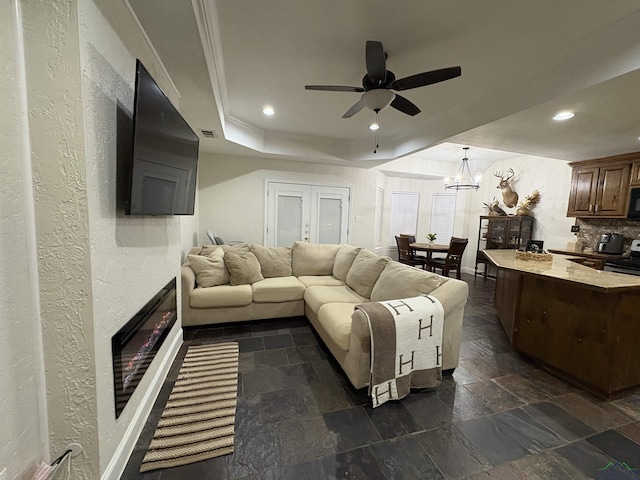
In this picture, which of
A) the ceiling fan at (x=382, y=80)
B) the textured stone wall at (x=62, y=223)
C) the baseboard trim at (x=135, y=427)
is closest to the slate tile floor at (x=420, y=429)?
the baseboard trim at (x=135, y=427)

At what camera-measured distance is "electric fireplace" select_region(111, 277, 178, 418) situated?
127 cm

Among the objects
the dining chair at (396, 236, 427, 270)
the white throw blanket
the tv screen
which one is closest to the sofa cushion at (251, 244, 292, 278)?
the tv screen

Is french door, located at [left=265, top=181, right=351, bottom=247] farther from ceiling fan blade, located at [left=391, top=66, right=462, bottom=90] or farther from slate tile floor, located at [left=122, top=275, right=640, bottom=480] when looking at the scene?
ceiling fan blade, located at [left=391, top=66, right=462, bottom=90]

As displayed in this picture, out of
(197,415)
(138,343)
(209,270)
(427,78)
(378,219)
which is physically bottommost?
(197,415)

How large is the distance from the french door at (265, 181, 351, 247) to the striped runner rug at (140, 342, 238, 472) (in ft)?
9.48

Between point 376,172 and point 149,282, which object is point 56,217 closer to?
point 149,282

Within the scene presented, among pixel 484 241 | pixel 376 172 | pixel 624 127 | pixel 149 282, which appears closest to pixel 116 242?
pixel 149 282

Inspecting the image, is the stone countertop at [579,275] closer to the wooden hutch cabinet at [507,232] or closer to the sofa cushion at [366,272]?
the sofa cushion at [366,272]

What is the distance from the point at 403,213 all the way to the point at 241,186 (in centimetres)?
404

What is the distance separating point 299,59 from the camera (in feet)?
7.03

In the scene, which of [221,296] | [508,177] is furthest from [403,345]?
[508,177]

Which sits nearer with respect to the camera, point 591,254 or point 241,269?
point 241,269

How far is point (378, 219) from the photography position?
19.7ft

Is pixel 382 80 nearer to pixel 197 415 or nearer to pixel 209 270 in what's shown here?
pixel 209 270
